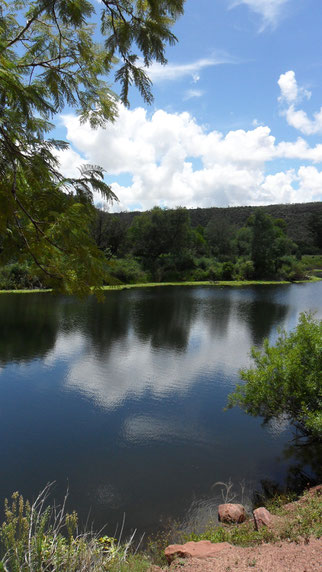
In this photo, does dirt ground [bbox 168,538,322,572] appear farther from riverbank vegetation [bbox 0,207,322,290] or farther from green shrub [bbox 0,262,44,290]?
riverbank vegetation [bbox 0,207,322,290]

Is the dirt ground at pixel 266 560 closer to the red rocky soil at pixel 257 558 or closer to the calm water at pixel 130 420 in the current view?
the red rocky soil at pixel 257 558

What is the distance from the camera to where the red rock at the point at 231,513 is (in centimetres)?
672

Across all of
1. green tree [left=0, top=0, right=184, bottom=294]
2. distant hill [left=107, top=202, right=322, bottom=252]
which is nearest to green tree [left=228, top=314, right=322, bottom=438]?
green tree [left=0, top=0, right=184, bottom=294]

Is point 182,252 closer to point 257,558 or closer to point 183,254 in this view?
point 183,254

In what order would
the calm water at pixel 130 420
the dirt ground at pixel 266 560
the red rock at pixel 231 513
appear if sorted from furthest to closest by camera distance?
the calm water at pixel 130 420, the red rock at pixel 231 513, the dirt ground at pixel 266 560

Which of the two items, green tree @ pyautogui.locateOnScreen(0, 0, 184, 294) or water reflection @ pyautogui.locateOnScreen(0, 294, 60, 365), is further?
water reflection @ pyautogui.locateOnScreen(0, 294, 60, 365)

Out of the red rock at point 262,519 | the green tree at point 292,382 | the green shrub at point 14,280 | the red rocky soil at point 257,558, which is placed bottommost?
the red rock at point 262,519

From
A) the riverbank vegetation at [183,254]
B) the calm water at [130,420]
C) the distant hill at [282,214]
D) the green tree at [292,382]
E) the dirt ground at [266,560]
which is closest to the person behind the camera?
the dirt ground at [266,560]

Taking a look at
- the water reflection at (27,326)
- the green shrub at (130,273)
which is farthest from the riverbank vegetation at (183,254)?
the water reflection at (27,326)

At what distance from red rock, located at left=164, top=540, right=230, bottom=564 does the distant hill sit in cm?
8196

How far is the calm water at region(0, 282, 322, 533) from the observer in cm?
812

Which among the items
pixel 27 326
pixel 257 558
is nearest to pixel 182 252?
pixel 27 326

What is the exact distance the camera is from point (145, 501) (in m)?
7.63

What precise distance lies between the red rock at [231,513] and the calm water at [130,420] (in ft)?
2.51
